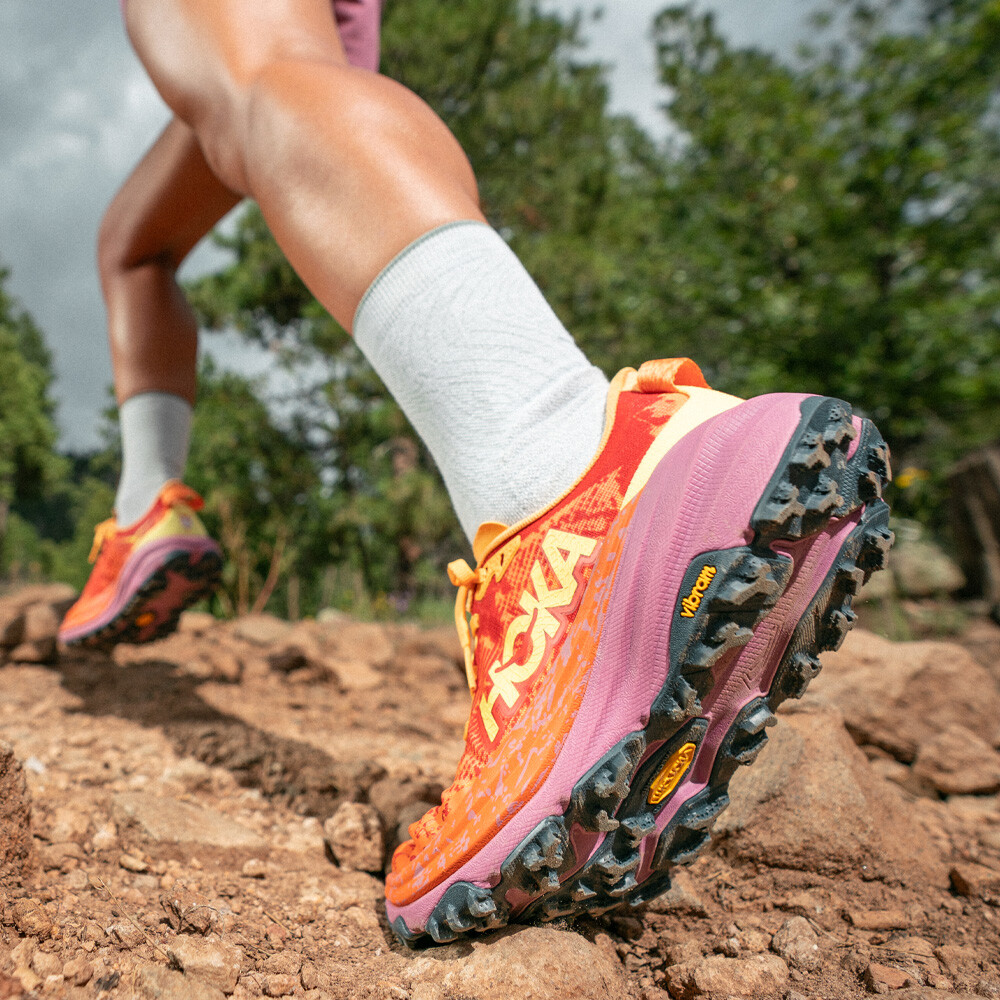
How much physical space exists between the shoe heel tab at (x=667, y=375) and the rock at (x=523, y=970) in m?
0.57

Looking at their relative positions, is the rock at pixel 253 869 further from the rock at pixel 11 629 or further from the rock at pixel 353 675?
the rock at pixel 11 629

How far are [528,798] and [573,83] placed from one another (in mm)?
10245

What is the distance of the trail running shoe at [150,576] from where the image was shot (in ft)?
4.77

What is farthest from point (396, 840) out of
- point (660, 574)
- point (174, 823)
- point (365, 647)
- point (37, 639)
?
point (37, 639)

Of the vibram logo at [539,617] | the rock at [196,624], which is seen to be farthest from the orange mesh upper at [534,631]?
the rock at [196,624]

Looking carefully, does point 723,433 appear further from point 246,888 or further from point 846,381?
point 846,381

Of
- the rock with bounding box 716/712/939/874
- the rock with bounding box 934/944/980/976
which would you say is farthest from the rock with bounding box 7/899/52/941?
the rock with bounding box 934/944/980/976

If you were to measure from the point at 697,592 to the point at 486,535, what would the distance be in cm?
28

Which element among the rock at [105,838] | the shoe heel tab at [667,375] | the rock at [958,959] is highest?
the shoe heel tab at [667,375]

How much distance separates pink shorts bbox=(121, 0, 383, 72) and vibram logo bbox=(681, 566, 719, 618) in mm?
1215

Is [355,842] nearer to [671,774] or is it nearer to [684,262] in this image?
[671,774]

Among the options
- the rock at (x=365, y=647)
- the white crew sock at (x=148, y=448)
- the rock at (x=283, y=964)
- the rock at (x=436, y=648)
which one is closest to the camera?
the rock at (x=283, y=964)

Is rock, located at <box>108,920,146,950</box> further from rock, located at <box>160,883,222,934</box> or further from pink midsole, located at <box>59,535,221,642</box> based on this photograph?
pink midsole, located at <box>59,535,221,642</box>

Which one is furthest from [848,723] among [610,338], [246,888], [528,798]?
[610,338]
